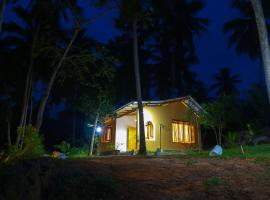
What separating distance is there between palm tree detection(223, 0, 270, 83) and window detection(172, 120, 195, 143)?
49.7 ft

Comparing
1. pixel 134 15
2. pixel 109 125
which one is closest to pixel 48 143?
pixel 109 125

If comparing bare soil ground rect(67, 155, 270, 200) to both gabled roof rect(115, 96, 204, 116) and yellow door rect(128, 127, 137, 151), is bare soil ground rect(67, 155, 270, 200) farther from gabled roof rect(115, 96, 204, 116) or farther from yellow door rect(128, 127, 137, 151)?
yellow door rect(128, 127, 137, 151)

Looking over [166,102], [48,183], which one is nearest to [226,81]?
[166,102]

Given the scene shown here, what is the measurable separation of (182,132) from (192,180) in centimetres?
1481

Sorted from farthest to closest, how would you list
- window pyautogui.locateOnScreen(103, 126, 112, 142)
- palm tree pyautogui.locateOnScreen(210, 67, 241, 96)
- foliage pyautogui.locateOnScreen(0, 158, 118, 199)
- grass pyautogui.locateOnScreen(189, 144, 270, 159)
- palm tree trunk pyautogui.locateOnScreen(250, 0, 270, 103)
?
palm tree pyautogui.locateOnScreen(210, 67, 241, 96) < window pyautogui.locateOnScreen(103, 126, 112, 142) < palm tree trunk pyautogui.locateOnScreen(250, 0, 270, 103) < grass pyautogui.locateOnScreen(189, 144, 270, 159) < foliage pyautogui.locateOnScreen(0, 158, 118, 199)

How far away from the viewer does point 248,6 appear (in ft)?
107

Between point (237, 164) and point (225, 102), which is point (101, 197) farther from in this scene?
point (225, 102)

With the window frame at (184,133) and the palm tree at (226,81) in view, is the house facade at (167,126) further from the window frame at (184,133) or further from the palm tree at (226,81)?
the palm tree at (226,81)

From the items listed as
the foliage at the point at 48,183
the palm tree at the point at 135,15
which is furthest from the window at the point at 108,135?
the foliage at the point at 48,183

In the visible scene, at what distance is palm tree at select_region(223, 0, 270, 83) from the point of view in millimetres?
32594

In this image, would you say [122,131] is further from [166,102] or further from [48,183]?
[48,183]

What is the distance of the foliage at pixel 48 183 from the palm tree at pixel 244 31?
97.5 feet

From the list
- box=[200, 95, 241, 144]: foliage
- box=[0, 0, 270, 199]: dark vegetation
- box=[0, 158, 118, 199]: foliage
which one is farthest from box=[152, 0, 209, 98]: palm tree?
box=[0, 158, 118, 199]: foliage

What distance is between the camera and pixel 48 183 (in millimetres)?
5977
